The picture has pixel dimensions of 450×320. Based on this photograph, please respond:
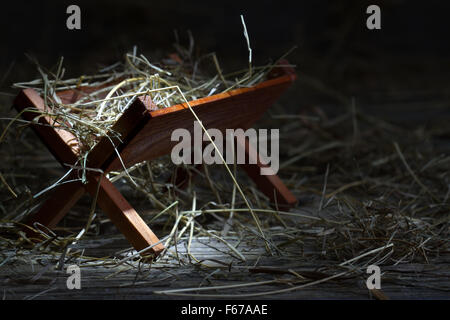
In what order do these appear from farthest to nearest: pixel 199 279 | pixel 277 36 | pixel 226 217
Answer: pixel 277 36 < pixel 226 217 < pixel 199 279

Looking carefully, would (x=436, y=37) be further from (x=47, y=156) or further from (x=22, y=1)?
(x=47, y=156)

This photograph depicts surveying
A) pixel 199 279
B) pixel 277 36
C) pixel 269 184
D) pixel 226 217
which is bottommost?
pixel 199 279

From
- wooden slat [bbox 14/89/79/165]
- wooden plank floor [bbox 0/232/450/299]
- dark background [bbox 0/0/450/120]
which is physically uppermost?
dark background [bbox 0/0/450/120]

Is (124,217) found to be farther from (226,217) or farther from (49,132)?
(226,217)

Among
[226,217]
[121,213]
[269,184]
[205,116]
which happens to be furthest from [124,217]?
[269,184]

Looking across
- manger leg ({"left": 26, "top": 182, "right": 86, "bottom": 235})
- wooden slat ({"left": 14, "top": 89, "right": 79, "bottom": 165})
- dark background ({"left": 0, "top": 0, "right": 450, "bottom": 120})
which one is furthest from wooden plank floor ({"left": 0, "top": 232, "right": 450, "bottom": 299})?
dark background ({"left": 0, "top": 0, "right": 450, "bottom": 120})

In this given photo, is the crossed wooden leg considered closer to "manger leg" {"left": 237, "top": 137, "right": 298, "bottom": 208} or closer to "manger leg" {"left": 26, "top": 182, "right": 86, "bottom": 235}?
"manger leg" {"left": 26, "top": 182, "right": 86, "bottom": 235}

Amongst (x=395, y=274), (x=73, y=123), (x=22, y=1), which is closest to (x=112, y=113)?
(x=73, y=123)
